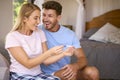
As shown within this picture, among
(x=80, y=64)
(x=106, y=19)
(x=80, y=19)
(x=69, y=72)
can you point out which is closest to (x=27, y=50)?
(x=69, y=72)

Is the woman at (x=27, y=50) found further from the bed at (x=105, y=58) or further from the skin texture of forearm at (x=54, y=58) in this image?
the bed at (x=105, y=58)

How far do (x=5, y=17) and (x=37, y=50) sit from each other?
40.6 inches

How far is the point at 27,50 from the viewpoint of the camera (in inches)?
72.1

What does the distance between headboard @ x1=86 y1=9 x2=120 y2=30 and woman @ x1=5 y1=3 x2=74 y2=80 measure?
11.6 ft

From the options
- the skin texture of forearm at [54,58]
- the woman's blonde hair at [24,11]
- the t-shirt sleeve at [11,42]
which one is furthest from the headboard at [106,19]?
the t-shirt sleeve at [11,42]

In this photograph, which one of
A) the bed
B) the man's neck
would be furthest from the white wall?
the bed

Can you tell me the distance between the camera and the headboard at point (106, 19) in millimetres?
5230

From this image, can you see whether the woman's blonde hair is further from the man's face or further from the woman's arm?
the man's face

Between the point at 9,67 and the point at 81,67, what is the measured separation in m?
0.63

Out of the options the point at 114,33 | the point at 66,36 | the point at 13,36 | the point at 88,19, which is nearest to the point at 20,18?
the point at 13,36

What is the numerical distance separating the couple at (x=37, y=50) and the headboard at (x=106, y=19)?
3168 millimetres

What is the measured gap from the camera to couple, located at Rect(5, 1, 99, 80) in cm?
176

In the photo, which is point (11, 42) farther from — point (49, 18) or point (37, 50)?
point (49, 18)

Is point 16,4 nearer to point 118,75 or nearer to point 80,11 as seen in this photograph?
point 80,11
